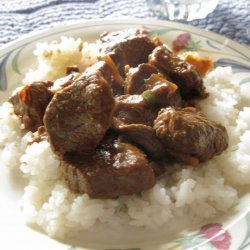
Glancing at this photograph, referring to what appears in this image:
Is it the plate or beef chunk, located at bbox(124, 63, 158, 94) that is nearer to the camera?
the plate

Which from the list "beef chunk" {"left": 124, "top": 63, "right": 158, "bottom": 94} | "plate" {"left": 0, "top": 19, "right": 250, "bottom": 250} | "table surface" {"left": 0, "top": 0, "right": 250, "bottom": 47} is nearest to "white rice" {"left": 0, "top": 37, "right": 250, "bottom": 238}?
"plate" {"left": 0, "top": 19, "right": 250, "bottom": 250}

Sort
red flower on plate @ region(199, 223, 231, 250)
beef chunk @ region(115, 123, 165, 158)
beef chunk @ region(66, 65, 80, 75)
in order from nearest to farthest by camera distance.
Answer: red flower on plate @ region(199, 223, 231, 250), beef chunk @ region(115, 123, 165, 158), beef chunk @ region(66, 65, 80, 75)

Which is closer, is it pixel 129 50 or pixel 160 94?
pixel 160 94

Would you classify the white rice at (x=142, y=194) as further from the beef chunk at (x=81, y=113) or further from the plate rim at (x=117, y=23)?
the plate rim at (x=117, y=23)

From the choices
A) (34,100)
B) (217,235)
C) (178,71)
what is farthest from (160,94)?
(217,235)

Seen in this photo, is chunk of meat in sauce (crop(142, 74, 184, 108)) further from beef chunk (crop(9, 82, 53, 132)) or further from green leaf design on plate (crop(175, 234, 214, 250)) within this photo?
green leaf design on plate (crop(175, 234, 214, 250))

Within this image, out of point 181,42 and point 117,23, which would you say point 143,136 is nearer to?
point 181,42

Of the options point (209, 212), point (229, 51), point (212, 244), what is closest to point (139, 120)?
point (209, 212)
